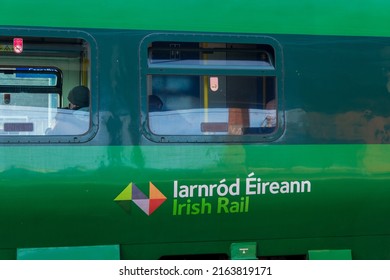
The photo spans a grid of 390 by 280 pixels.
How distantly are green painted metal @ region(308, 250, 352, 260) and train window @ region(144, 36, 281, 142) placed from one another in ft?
3.40

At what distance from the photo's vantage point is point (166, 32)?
13.9 ft

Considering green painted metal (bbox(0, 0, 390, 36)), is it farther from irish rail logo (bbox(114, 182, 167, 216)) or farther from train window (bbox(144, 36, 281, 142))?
irish rail logo (bbox(114, 182, 167, 216))

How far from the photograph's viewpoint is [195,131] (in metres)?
4.28

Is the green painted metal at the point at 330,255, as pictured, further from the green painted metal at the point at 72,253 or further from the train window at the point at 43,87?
the train window at the point at 43,87

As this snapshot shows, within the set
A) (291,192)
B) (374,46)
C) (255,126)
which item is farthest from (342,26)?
(291,192)

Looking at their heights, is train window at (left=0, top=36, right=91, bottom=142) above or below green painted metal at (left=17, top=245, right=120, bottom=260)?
above

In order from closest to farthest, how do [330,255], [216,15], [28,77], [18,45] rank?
1. [18,45]
2. [28,77]
3. [216,15]
4. [330,255]

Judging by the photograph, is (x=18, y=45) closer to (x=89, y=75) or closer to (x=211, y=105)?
(x=89, y=75)

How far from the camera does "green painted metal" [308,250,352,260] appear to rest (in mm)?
4457

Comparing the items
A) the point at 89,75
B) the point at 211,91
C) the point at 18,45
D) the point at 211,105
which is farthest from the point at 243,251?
the point at 18,45

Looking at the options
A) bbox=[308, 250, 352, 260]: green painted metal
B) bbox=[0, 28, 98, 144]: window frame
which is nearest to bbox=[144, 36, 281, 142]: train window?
bbox=[0, 28, 98, 144]: window frame

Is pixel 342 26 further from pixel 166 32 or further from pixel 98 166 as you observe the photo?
pixel 98 166

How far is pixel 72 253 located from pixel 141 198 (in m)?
0.67

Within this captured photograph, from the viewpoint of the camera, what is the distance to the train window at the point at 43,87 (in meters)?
4.09
